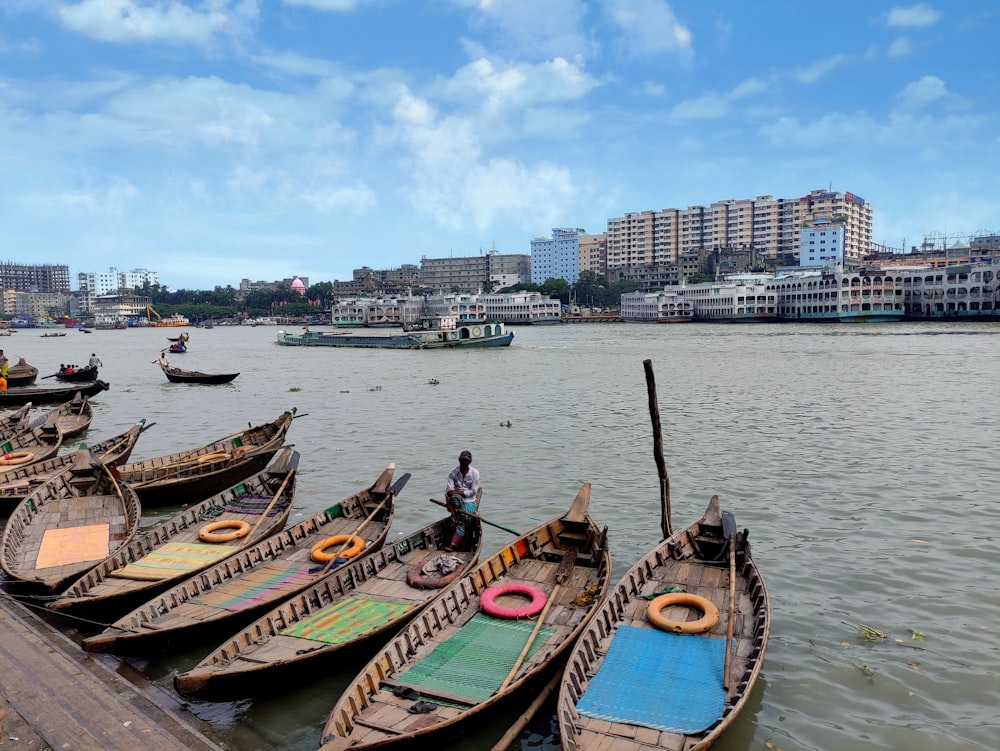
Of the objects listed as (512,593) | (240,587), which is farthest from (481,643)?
(240,587)

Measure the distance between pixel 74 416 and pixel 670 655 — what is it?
23556 mm

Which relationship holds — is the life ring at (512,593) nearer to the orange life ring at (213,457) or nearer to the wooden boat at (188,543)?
the wooden boat at (188,543)

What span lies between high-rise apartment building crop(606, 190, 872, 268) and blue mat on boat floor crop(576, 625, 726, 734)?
160 m

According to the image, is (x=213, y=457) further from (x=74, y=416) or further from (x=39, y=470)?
(x=74, y=416)

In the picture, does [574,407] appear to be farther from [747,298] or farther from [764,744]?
[747,298]

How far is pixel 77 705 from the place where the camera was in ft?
22.4

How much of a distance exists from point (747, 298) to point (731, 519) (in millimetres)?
118020

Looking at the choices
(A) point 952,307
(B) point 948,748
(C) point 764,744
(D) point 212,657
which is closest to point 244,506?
(D) point 212,657

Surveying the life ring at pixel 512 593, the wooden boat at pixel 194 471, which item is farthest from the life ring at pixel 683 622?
the wooden boat at pixel 194 471

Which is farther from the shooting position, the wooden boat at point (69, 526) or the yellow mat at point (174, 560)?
the wooden boat at point (69, 526)

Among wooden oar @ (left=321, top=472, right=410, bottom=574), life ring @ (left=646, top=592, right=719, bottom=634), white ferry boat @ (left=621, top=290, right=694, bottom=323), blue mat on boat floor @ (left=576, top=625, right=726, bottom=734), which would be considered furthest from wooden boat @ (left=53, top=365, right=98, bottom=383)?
white ferry boat @ (left=621, top=290, right=694, bottom=323)

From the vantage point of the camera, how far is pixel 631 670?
7180 millimetres

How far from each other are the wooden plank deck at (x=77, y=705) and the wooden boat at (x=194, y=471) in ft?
20.8

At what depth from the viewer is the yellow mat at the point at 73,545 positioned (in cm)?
1016
